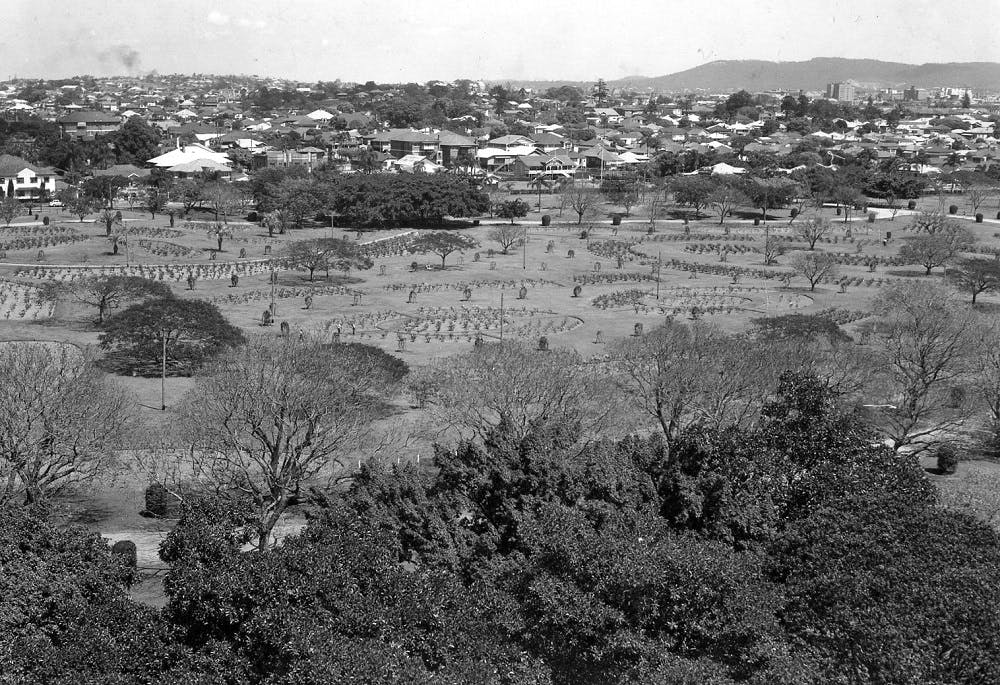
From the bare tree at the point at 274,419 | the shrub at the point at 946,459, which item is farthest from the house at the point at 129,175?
the shrub at the point at 946,459

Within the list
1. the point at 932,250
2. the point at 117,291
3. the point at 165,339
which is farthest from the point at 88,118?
the point at 165,339

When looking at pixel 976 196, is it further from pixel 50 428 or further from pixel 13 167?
pixel 50 428

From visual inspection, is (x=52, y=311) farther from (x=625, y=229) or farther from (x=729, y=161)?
(x=729, y=161)

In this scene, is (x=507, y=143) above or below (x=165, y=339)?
above

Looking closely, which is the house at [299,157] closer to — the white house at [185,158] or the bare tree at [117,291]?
the white house at [185,158]

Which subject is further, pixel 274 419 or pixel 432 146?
pixel 432 146

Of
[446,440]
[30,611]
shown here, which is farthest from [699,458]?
[30,611]
